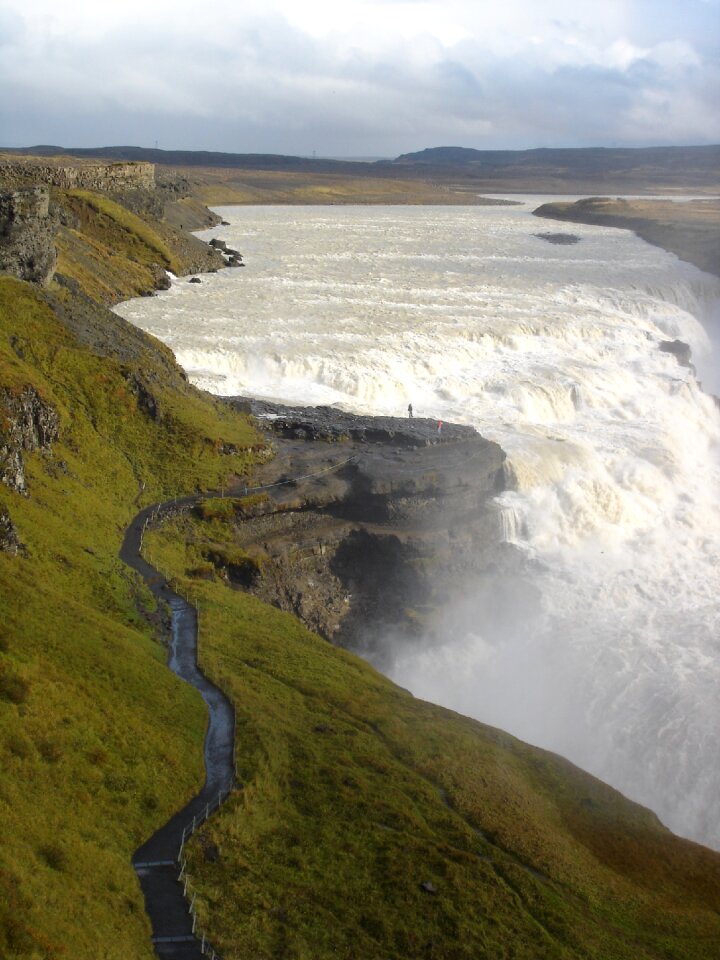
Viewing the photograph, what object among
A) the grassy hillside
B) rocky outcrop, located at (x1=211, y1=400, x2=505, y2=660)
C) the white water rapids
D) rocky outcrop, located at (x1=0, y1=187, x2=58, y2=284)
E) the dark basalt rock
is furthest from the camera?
rocky outcrop, located at (x1=0, y1=187, x2=58, y2=284)

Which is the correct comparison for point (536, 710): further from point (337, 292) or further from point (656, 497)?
point (337, 292)

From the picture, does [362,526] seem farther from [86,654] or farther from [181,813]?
[181,813]

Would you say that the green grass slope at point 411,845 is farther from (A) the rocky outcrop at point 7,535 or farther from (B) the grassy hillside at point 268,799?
(A) the rocky outcrop at point 7,535

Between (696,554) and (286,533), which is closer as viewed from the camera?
(286,533)

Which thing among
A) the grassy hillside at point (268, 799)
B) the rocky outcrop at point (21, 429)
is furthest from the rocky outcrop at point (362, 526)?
the rocky outcrop at point (21, 429)

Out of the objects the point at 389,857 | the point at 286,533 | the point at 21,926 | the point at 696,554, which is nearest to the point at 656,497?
the point at 696,554

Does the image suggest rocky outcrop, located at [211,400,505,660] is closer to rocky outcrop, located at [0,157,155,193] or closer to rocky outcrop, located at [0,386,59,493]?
rocky outcrop, located at [0,386,59,493]

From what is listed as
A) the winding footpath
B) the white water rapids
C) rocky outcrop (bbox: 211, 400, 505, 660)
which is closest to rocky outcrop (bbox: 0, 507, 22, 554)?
the winding footpath
